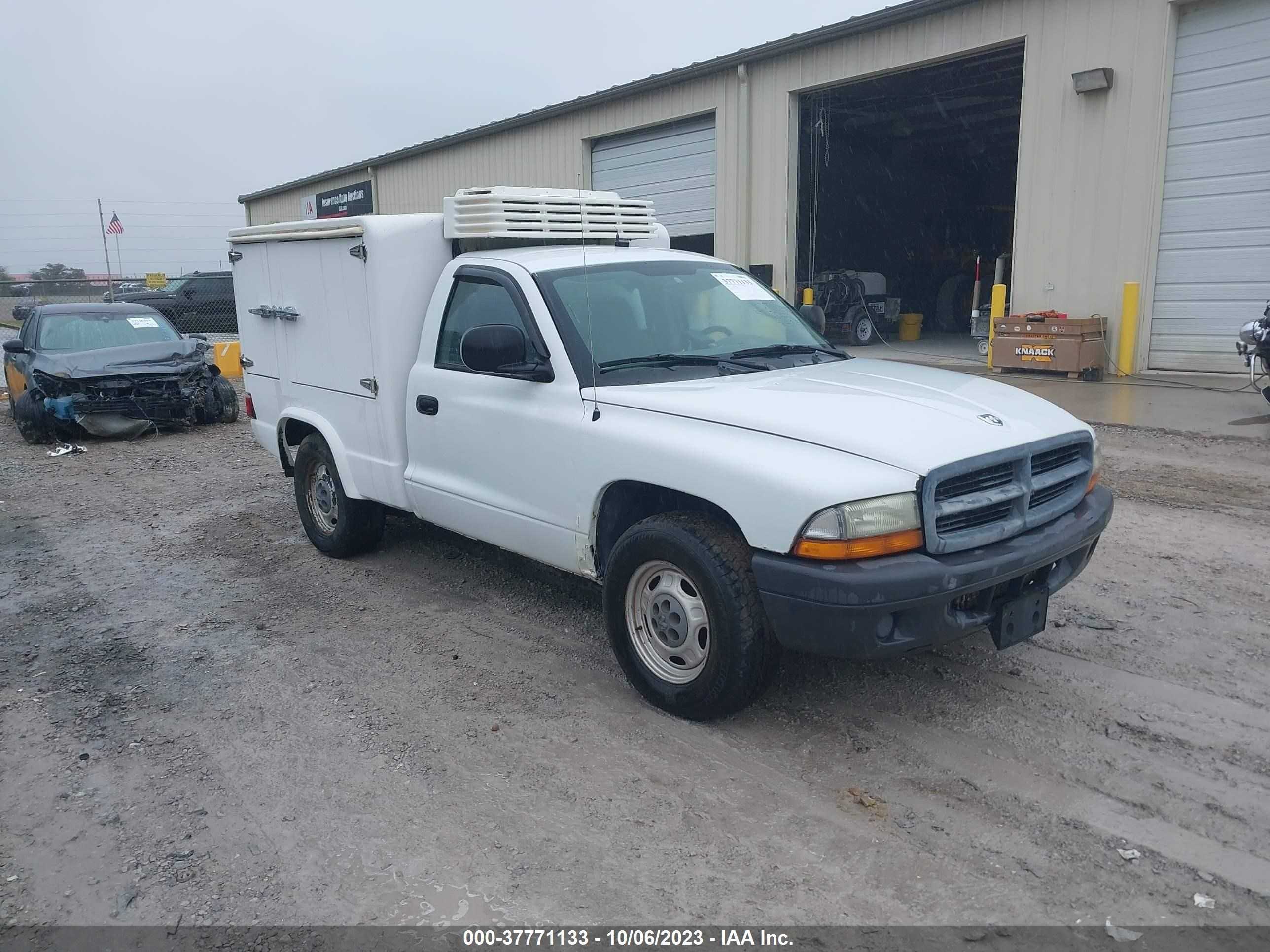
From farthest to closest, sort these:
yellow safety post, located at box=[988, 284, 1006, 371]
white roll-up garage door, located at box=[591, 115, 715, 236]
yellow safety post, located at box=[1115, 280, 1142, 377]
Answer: white roll-up garage door, located at box=[591, 115, 715, 236], yellow safety post, located at box=[988, 284, 1006, 371], yellow safety post, located at box=[1115, 280, 1142, 377]

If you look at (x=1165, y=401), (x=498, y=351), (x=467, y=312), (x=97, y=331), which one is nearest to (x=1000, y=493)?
(x=498, y=351)

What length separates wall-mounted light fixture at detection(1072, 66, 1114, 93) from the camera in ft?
41.5

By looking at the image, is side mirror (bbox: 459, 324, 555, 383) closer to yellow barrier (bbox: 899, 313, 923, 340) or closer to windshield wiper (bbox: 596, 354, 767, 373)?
windshield wiper (bbox: 596, 354, 767, 373)

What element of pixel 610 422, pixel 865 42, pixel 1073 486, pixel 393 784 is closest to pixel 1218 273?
pixel 865 42

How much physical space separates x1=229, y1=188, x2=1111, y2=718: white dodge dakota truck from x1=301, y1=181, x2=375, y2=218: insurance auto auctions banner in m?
24.6

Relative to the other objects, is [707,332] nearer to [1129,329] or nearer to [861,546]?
[861,546]

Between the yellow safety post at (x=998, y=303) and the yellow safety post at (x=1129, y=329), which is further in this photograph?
the yellow safety post at (x=998, y=303)

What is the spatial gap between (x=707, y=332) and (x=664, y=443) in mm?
1170

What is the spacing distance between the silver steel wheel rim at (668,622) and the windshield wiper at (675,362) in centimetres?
101

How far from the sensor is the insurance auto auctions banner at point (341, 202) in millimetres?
29891

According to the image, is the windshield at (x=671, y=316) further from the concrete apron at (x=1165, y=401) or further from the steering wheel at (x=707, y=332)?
the concrete apron at (x=1165, y=401)

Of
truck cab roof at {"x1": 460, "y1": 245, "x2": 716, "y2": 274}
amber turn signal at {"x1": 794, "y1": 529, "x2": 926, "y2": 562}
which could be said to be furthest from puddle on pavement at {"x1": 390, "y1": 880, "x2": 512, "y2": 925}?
truck cab roof at {"x1": 460, "y1": 245, "x2": 716, "y2": 274}

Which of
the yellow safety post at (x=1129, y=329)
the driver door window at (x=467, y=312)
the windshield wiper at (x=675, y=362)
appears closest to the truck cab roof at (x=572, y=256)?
the driver door window at (x=467, y=312)

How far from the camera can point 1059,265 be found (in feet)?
44.4
